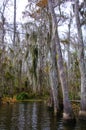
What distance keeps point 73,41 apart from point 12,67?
904 centimetres

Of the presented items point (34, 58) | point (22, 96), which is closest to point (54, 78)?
point (22, 96)

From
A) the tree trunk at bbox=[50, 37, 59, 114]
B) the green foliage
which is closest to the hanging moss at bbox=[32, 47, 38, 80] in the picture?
the green foliage

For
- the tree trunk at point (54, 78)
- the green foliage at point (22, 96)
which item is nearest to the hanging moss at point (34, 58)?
the green foliage at point (22, 96)

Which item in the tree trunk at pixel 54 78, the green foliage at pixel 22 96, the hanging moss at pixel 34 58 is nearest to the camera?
the tree trunk at pixel 54 78

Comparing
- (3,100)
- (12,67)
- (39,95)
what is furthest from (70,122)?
(12,67)

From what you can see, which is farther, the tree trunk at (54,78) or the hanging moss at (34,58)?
the hanging moss at (34,58)

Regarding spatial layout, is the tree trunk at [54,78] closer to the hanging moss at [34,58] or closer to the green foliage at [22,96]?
the green foliage at [22,96]

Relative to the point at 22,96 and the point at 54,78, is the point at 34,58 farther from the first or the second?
the point at 54,78

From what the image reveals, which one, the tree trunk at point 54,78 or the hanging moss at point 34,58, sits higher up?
the hanging moss at point 34,58

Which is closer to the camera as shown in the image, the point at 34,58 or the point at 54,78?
the point at 54,78

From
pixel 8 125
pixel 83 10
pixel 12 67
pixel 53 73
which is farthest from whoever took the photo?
pixel 12 67

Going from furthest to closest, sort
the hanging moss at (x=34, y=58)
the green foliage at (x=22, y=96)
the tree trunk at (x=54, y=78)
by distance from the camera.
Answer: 1. the hanging moss at (x=34, y=58)
2. the green foliage at (x=22, y=96)
3. the tree trunk at (x=54, y=78)

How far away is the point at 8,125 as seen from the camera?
14164 mm

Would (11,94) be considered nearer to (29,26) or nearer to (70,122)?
(29,26)
